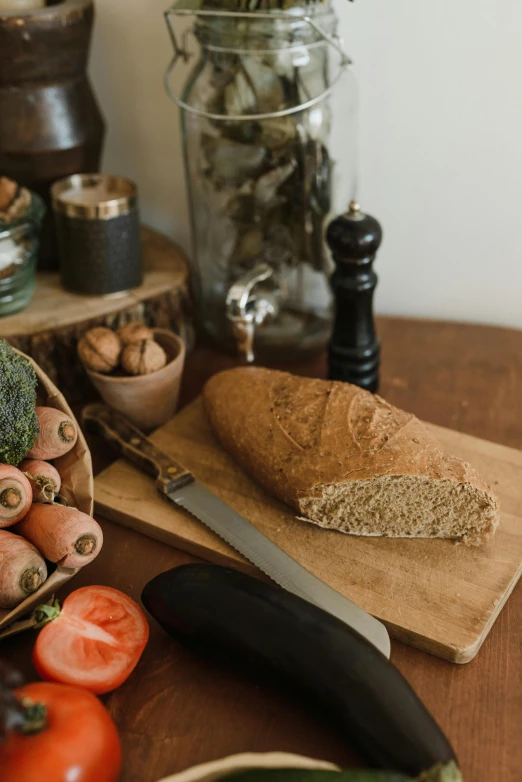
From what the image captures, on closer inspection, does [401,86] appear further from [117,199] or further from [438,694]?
[438,694]

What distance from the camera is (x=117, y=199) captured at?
136 centimetres

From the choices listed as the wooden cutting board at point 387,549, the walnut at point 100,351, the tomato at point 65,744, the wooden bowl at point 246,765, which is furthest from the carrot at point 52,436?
the wooden bowl at point 246,765

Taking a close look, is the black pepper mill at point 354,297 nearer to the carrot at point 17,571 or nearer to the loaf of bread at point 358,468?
the loaf of bread at point 358,468

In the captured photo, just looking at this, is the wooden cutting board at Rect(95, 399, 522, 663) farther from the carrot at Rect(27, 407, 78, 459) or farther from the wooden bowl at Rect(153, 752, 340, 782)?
the wooden bowl at Rect(153, 752, 340, 782)

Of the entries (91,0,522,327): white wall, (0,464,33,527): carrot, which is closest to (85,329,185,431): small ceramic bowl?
(0,464,33,527): carrot

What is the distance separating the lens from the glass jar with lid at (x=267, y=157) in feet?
4.10

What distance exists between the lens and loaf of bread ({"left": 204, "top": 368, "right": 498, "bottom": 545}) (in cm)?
104

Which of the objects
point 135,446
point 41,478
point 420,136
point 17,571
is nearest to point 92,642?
point 17,571

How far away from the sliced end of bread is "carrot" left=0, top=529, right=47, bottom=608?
14.7 inches

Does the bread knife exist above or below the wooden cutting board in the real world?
above

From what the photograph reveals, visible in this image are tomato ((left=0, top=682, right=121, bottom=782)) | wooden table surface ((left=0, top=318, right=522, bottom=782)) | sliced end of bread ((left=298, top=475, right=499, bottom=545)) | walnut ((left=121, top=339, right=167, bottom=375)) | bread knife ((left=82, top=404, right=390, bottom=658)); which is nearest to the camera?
tomato ((left=0, top=682, right=121, bottom=782))

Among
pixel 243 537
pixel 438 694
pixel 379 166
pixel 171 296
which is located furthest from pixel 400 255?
pixel 438 694

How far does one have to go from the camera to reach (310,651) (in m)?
0.82

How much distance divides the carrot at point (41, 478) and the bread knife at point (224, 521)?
0.17m
